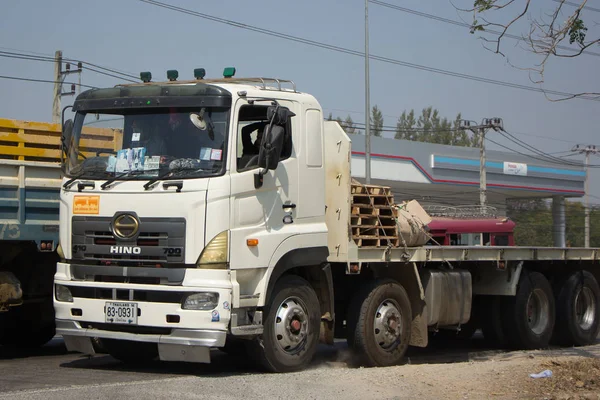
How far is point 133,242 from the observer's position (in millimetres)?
8930

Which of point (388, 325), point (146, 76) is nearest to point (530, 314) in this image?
point (388, 325)

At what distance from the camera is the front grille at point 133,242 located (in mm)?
8750

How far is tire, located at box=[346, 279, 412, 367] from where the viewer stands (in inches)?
423

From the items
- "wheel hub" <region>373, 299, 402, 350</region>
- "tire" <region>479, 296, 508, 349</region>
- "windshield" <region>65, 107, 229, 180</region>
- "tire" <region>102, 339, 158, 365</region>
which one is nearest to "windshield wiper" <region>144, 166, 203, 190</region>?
"windshield" <region>65, 107, 229, 180</region>

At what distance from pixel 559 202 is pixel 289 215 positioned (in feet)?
143

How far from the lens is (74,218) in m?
9.30

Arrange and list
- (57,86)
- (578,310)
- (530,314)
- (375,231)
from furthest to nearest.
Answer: (57,86), (578,310), (530,314), (375,231)

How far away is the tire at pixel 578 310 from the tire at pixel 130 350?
7319 mm

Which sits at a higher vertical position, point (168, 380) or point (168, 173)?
point (168, 173)

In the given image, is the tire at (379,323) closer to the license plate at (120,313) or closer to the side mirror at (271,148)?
the side mirror at (271,148)

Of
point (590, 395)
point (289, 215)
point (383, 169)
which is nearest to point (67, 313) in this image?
point (289, 215)

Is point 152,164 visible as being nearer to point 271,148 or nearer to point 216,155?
point 216,155

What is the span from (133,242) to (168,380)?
144cm

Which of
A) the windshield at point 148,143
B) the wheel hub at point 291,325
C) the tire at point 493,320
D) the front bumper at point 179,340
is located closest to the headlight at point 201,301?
the front bumper at point 179,340
